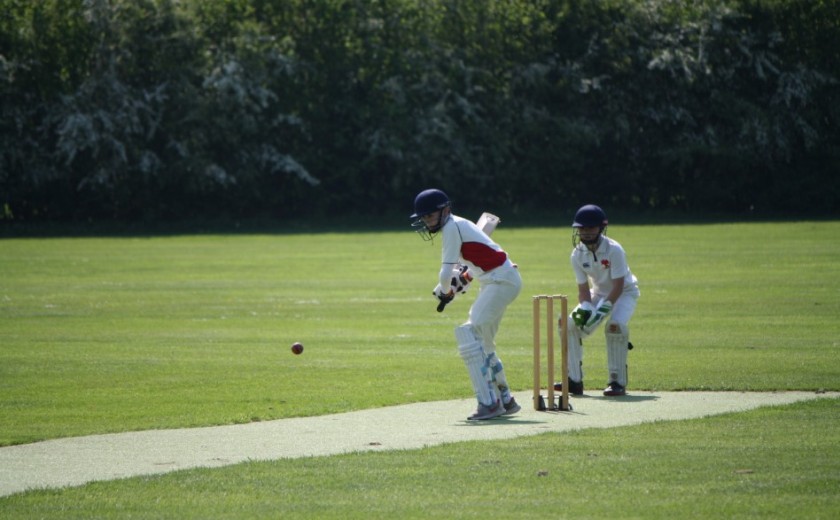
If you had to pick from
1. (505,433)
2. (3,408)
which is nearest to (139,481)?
(505,433)

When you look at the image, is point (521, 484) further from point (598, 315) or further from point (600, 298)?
Result: point (600, 298)

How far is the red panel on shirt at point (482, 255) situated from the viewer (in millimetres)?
10523

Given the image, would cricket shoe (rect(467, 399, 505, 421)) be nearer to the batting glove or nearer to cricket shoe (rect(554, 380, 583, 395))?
the batting glove

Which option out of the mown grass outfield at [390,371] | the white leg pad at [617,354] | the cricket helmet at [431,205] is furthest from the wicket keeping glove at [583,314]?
the cricket helmet at [431,205]

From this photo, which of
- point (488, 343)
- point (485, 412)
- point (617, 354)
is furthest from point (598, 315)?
point (485, 412)

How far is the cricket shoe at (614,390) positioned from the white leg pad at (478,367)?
1.60m

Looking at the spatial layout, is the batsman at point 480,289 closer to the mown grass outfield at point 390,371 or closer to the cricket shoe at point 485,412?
the cricket shoe at point 485,412

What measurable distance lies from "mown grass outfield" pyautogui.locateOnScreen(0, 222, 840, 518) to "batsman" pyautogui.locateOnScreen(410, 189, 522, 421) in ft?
2.06

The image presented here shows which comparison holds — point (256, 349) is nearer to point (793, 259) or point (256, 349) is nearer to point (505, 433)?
point (505, 433)

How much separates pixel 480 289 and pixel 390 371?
3.16 metres

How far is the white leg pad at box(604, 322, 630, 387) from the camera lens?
11.5 metres

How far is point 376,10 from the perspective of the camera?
155 ft

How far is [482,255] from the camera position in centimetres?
1055

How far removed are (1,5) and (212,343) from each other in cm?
3132
